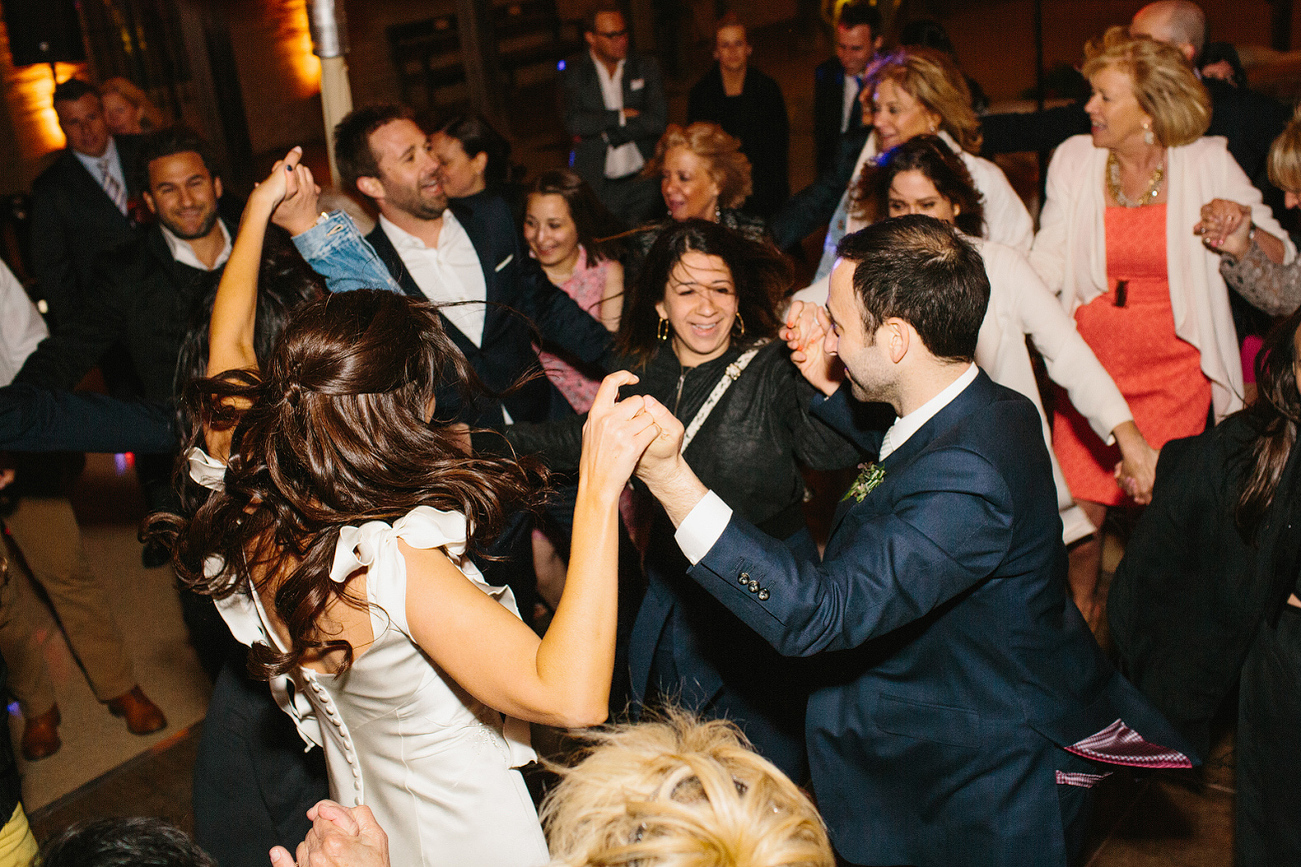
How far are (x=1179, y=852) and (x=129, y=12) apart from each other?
11.1 metres

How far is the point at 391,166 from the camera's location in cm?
333

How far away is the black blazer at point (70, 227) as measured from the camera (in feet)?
15.1

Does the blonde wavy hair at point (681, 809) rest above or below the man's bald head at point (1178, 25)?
below

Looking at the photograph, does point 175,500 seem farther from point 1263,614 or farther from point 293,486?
point 1263,614

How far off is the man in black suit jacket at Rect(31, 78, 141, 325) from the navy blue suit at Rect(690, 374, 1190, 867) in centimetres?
398

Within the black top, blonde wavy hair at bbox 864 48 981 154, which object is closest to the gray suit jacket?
the black top

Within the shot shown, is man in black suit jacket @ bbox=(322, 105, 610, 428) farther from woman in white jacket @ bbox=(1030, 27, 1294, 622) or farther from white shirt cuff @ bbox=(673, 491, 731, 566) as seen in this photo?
white shirt cuff @ bbox=(673, 491, 731, 566)

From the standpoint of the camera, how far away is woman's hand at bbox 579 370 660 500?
146cm

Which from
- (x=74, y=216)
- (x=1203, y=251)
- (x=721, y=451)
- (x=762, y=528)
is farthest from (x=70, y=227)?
(x=1203, y=251)

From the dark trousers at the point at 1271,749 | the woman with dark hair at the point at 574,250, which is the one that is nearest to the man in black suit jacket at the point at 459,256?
the woman with dark hair at the point at 574,250

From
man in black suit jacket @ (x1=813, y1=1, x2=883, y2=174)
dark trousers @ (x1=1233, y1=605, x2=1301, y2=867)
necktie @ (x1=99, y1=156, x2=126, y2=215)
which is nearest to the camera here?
dark trousers @ (x1=1233, y1=605, x2=1301, y2=867)

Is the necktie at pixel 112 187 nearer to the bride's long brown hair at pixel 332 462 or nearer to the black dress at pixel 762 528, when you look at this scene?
the black dress at pixel 762 528

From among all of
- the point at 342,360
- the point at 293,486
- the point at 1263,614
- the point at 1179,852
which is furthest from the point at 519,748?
the point at 1179,852

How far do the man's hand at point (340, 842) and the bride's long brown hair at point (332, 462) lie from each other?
0.32m
